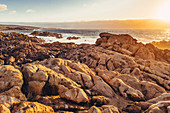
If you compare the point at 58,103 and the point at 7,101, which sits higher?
the point at 7,101

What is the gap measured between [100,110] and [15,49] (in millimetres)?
40349

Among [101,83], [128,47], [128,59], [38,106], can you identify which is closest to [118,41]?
[128,47]

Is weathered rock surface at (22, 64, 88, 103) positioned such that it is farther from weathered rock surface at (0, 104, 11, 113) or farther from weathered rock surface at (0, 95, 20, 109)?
weathered rock surface at (0, 104, 11, 113)

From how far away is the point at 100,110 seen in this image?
9625mm

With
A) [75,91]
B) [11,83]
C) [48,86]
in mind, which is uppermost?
[11,83]

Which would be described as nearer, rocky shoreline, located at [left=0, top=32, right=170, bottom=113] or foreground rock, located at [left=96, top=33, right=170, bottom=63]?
rocky shoreline, located at [left=0, top=32, right=170, bottom=113]

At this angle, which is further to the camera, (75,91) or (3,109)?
(75,91)

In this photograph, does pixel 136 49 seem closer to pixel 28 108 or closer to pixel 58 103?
pixel 58 103

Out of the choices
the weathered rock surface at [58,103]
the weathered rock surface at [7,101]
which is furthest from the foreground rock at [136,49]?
the weathered rock surface at [7,101]

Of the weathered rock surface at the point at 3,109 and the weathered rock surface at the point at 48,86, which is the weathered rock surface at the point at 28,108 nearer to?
the weathered rock surface at the point at 3,109

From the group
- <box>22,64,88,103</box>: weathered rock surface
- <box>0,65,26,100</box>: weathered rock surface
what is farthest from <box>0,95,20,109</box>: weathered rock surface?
<box>22,64,88,103</box>: weathered rock surface

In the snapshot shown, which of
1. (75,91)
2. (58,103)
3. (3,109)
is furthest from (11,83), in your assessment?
(75,91)

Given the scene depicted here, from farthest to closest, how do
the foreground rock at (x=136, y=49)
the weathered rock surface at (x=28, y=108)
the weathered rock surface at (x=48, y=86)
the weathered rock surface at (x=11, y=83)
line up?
the foreground rock at (x=136, y=49) < the weathered rock surface at (x=48, y=86) < the weathered rock surface at (x=11, y=83) < the weathered rock surface at (x=28, y=108)

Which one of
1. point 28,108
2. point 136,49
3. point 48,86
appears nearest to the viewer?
point 28,108
